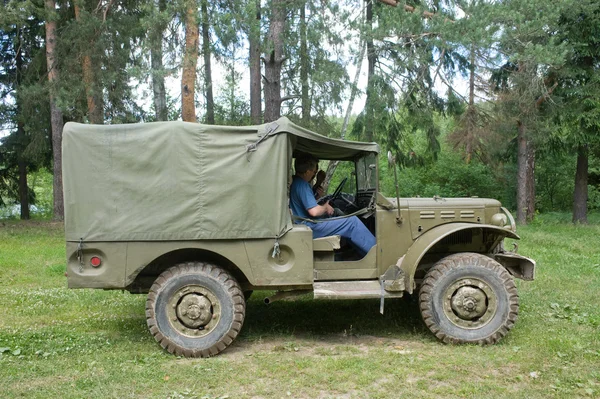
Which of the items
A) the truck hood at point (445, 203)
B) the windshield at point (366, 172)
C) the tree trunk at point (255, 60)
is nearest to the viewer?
the truck hood at point (445, 203)

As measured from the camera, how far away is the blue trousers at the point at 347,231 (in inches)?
217

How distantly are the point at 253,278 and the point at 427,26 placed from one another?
27.0 ft

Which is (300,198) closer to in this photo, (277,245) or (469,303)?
Result: (277,245)

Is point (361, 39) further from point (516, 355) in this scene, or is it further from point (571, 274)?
point (516, 355)

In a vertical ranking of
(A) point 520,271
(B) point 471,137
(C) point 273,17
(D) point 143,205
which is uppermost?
(C) point 273,17

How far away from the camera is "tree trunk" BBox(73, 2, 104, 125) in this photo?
1362 cm

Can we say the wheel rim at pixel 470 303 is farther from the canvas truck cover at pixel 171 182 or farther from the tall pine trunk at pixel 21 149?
the tall pine trunk at pixel 21 149

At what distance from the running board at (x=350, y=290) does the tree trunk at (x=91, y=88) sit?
10300mm

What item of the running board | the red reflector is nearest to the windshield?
the running board

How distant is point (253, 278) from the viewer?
512cm

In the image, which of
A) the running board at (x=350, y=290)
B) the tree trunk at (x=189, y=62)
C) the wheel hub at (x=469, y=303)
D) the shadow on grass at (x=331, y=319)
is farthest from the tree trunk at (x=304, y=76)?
the wheel hub at (x=469, y=303)

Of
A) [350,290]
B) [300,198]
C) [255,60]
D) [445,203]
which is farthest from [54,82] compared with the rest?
[445,203]

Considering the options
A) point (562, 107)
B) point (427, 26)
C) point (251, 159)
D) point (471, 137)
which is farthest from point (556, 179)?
point (251, 159)

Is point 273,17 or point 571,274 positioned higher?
point 273,17
